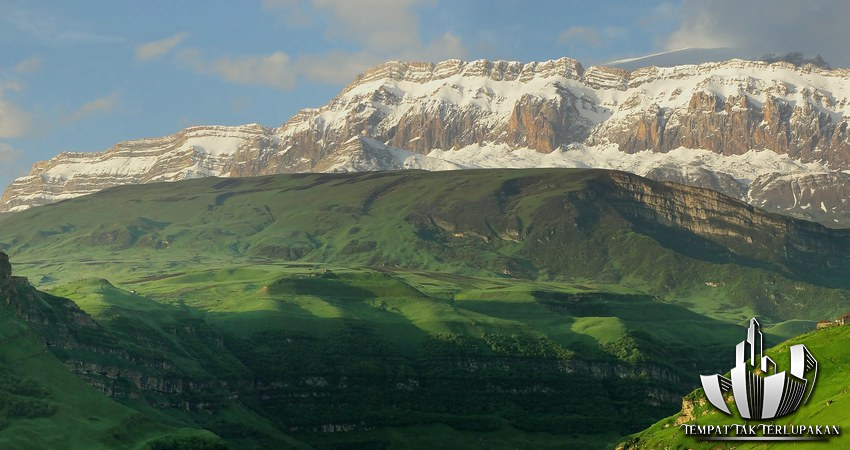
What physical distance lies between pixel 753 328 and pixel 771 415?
47.7 feet

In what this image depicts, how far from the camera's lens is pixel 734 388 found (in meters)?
186

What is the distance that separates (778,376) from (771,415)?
6.09 metres

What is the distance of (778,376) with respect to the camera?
646 feet

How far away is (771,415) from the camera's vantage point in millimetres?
197750

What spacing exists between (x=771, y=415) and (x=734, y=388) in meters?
15.9

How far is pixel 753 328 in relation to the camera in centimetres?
19362

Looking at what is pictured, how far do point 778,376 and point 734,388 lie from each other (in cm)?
1469

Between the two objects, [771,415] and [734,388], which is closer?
[734,388]

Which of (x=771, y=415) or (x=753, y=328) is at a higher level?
(x=753, y=328)
